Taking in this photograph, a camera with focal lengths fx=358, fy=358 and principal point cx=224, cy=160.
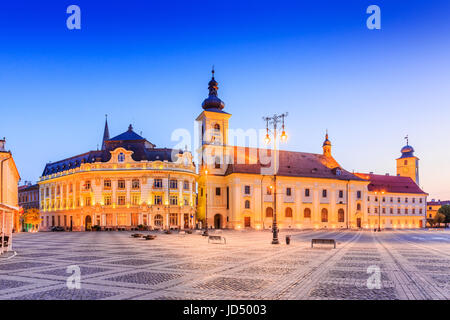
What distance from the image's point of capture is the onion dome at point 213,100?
72.4 metres

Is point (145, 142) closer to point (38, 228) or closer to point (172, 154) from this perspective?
point (172, 154)

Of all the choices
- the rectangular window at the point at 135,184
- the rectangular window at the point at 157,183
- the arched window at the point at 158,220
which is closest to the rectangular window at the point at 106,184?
the rectangular window at the point at 135,184

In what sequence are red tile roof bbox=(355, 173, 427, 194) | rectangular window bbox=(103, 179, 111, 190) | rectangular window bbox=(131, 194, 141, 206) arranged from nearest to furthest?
rectangular window bbox=(131, 194, 141, 206), rectangular window bbox=(103, 179, 111, 190), red tile roof bbox=(355, 173, 427, 194)

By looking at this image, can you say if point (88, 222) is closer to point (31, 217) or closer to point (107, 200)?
point (107, 200)

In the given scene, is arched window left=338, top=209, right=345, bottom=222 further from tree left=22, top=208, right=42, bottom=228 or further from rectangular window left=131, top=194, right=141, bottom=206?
tree left=22, top=208, right=42, bottom=228

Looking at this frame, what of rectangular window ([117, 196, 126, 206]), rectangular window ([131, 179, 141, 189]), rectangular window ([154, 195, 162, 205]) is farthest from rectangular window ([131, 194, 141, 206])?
rectangular window ([154, 195, 162, 205])

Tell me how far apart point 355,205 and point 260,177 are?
76.4 feet

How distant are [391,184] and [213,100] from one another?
53.7 metres

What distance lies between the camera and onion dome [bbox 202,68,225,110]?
7244cm

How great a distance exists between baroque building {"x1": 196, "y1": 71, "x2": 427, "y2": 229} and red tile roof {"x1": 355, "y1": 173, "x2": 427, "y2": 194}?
16430 millimetres

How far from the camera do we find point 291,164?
73.8 m

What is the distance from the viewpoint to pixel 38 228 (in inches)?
3137

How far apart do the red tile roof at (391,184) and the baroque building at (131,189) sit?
4946cm
